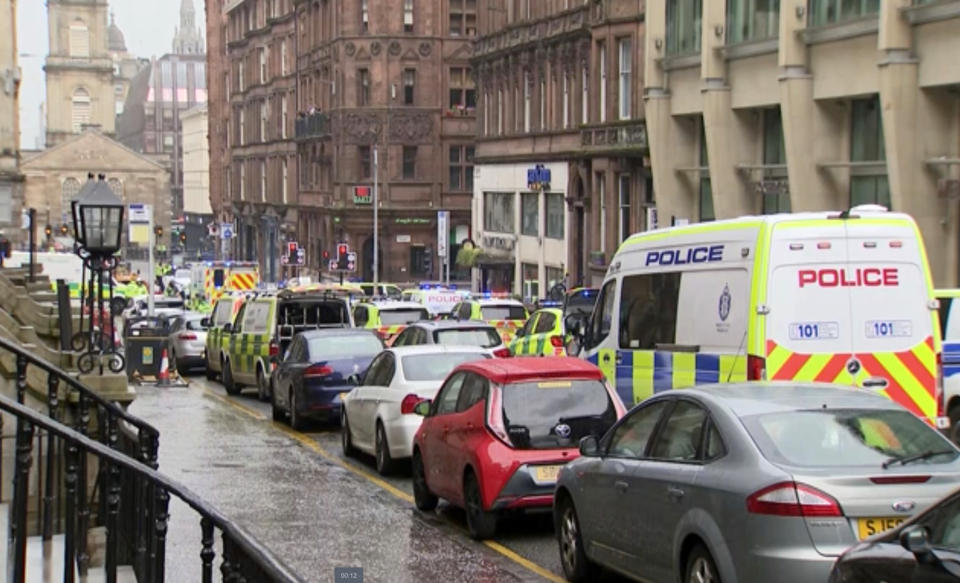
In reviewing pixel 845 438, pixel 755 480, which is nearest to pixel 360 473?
pixel 845 438

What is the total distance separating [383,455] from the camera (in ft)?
58.5

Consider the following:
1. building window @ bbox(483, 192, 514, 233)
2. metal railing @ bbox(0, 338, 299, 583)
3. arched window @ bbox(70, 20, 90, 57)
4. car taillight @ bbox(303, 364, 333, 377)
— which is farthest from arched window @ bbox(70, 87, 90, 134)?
metal railing @ bbox(0, 338, 299, 583)

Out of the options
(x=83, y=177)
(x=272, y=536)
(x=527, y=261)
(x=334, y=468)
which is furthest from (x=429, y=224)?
(x=83, y=177)

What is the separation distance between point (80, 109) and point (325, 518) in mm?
175932

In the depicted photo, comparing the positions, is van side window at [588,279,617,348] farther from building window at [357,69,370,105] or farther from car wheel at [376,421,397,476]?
building window at [357,69,370,105]

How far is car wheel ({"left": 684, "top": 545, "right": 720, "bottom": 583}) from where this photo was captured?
8969 millimetres

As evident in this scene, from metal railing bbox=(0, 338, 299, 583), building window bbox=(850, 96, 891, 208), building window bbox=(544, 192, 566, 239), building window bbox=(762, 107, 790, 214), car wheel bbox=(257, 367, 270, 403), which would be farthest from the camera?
building window bbox=(544, 192, 566, 239)

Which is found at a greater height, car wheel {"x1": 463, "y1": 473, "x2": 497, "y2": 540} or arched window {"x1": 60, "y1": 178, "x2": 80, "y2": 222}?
arched window {"x1": 60, "y1": 178, "x2": 80, "y2": 222}

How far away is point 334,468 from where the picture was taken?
61.0ft

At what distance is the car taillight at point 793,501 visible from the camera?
27.5 ft

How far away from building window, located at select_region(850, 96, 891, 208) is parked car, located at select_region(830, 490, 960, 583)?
991 inches

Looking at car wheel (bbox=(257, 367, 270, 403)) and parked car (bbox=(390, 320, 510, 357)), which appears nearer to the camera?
parked car (bbox=(390, 320, 510, 357))

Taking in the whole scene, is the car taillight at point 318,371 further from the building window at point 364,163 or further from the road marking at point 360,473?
the building window at point 364,163

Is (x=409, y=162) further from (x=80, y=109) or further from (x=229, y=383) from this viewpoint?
(x=80, y=109)
